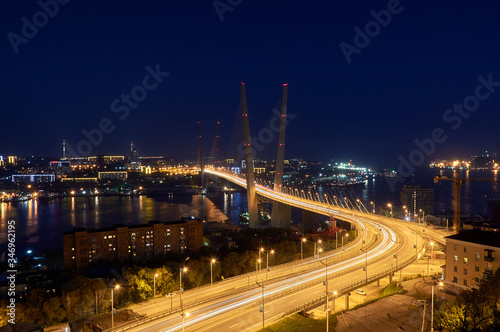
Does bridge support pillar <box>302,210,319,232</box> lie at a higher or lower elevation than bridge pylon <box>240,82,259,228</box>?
lower

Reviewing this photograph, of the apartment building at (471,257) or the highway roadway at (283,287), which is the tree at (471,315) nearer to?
the apartment building at (471,257)

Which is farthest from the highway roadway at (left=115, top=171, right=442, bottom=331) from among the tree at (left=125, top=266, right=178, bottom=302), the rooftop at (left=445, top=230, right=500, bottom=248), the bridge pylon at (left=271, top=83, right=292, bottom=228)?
the bridge pylon at (left=271, top=83, right=292, bottom=228)

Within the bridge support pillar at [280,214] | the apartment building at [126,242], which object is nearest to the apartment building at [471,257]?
the apartment building at [126,242]

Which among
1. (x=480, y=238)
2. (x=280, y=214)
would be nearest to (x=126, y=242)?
(x=280, y=214)

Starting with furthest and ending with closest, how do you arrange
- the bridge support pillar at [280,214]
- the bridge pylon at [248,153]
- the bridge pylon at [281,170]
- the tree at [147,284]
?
1. the bridge support pillar at [280,214]
2. the bridge pylon at [281,170]
3. the bridge pylon at [248,153]
4. the tree at [147,284]

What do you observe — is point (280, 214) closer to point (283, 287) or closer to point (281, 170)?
point (281, 170)

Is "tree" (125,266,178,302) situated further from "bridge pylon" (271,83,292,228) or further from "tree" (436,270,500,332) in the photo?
"bridge pylon" (271,83,292,228)

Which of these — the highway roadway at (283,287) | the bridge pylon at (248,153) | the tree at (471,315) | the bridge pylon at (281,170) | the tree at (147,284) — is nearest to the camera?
the tree at (471,315)

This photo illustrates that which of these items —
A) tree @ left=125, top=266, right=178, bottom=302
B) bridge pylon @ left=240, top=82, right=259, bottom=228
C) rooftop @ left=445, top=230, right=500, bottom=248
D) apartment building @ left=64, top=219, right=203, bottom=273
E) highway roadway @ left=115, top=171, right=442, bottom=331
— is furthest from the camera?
bridge pylon @ left=240, top=82, right=259, bottom=228

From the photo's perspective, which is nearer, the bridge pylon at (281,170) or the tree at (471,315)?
the tree at (471,315)

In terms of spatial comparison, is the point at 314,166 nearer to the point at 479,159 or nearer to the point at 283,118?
the point at 479,159

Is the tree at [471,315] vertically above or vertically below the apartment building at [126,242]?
above
